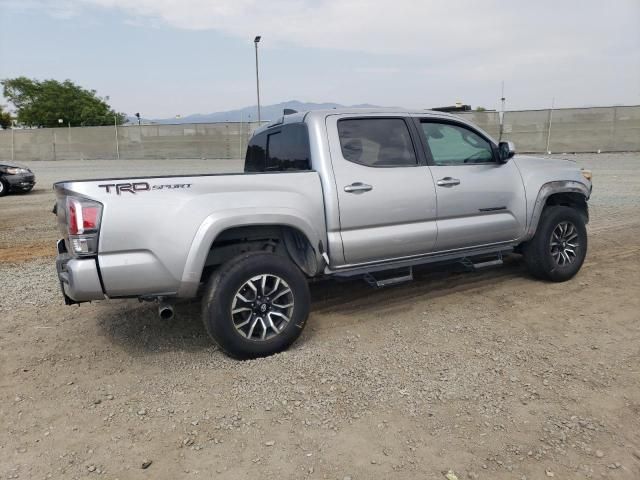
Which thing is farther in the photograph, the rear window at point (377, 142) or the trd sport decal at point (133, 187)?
the rear window at point (377, 142)

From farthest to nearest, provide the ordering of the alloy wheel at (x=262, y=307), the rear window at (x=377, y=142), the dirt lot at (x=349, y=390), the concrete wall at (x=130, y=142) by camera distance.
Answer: the concrete wall at (x=130, y=142) < the rear window at (x=377, y=142) < the alloy wheel at (x=262, y=307) < the dirt lot at (x=349, y=390)

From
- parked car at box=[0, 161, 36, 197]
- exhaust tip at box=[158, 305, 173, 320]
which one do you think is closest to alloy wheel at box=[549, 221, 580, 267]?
exhaust tip at box=[158, 305, 173, 320]

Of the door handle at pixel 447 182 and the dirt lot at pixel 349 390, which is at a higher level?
the door handle at pixel 447 182

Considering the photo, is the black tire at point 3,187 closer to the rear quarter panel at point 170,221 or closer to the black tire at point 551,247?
the rear quarter panel at point 170,221

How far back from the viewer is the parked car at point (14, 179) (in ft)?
47.2

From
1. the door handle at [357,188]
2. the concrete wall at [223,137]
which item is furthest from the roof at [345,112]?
the concrete wall at [223,137]

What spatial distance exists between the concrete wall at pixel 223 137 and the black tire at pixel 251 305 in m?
22.6

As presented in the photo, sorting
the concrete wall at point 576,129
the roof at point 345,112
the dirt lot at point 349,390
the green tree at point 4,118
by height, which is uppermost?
the green tree at point 4,118

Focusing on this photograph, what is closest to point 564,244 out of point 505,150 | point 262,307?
point 505,150

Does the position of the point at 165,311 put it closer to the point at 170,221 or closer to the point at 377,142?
the point at 170,221

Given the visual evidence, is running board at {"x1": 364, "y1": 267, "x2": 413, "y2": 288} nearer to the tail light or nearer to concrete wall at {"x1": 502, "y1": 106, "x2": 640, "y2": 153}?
the tail light

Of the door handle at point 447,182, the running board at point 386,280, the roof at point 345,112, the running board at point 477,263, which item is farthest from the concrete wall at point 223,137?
the running board at point 386,280

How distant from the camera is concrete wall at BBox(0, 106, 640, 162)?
23.9 m

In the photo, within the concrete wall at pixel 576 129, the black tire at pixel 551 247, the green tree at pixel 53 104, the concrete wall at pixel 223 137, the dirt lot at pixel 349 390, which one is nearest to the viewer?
the dirt lot at pixel 349 390
